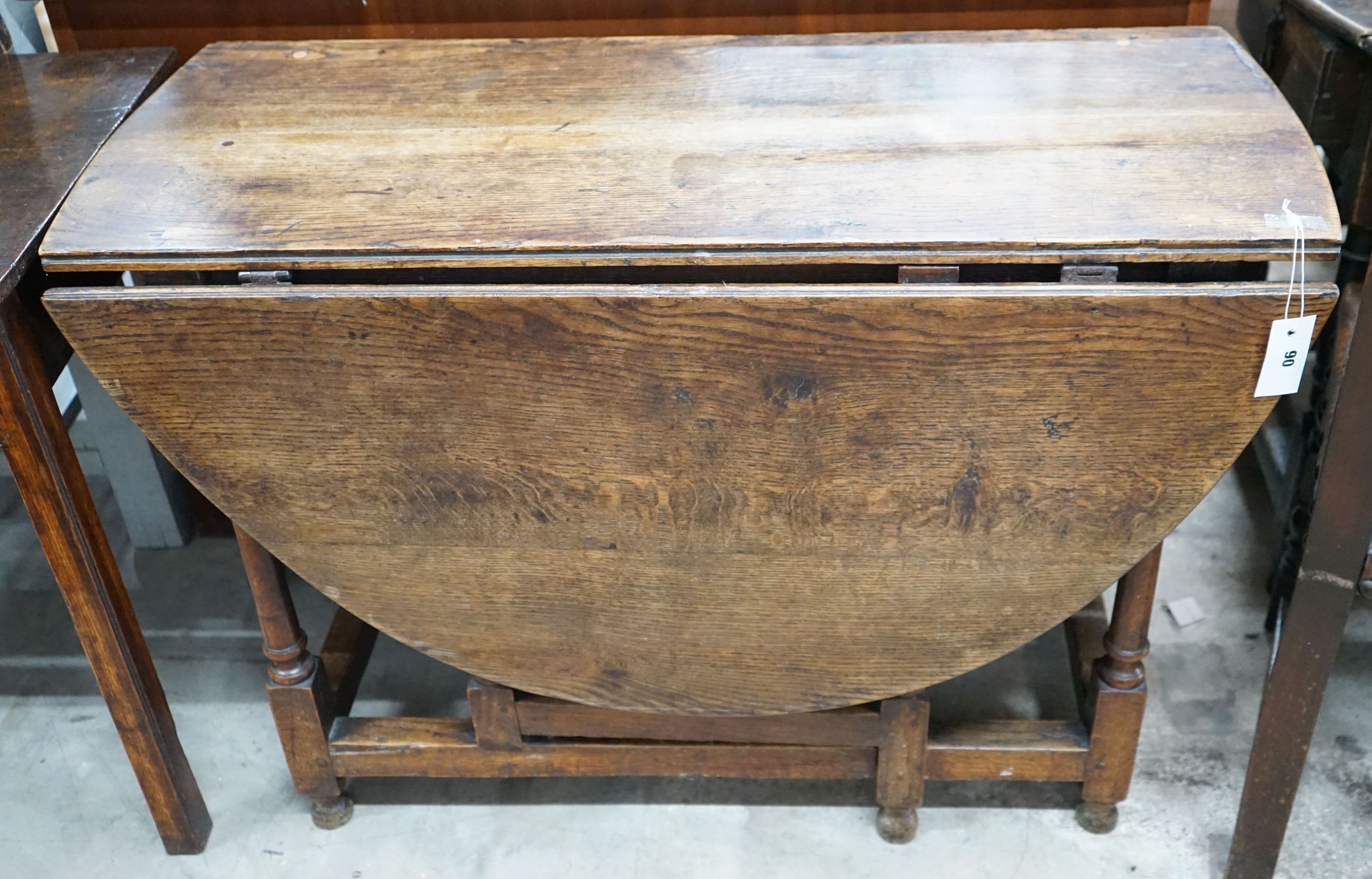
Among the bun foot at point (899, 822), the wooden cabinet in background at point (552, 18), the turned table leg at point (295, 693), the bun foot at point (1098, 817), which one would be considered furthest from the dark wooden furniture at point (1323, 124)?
the turned table leg at point (295, 693)

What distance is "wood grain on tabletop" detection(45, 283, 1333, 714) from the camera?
1.12 m

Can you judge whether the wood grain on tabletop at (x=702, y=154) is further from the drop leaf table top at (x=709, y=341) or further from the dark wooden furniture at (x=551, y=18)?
the dark wooden furniture at (x=551, y=18)

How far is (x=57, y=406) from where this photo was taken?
1293 mm

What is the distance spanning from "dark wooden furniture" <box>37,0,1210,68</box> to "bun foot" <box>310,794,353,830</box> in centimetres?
106

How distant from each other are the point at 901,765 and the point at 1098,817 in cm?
28

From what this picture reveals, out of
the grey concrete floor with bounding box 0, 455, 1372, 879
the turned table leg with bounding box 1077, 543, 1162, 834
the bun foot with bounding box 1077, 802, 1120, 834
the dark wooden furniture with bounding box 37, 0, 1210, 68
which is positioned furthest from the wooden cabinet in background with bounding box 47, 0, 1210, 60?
the bun foot with bounding box 1077, 802, 1120, 834

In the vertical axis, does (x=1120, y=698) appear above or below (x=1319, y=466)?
below

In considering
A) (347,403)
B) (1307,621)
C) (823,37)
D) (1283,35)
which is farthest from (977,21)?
(347,403)

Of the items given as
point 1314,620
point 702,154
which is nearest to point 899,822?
point 1314,620

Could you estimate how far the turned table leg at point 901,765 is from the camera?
1.46m

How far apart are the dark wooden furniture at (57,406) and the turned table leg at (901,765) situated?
88 centimetres

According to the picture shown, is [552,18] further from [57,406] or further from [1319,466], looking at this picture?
[1319,466]

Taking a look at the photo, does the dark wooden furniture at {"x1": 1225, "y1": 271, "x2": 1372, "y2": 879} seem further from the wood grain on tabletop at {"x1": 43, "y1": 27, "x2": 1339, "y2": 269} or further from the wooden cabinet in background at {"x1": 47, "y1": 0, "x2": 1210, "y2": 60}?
the wooden cabinet in background at {"x1": 47, "y1": 0, "x2": 1210, "y2": 60}

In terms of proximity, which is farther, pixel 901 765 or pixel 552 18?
pixel 552 18
